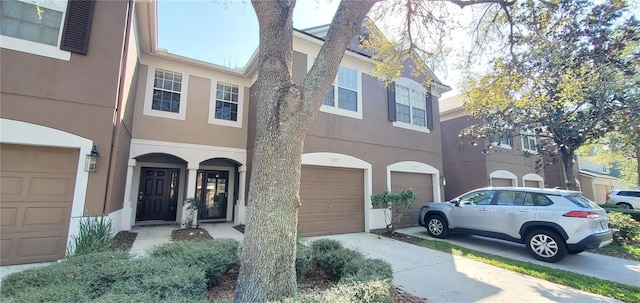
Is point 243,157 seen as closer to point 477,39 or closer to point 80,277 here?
point 80,277

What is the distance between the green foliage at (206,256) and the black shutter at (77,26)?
181 inches

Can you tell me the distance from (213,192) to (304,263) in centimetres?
806

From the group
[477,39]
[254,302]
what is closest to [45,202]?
[254,302]

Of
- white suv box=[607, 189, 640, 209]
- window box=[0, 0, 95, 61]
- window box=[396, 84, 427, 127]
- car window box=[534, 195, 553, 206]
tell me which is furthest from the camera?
white suv box=[607, 189, 640, 209]

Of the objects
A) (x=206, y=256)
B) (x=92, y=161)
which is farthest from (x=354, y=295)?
(x=92, y=161)

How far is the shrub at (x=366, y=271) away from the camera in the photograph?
348 centimetres

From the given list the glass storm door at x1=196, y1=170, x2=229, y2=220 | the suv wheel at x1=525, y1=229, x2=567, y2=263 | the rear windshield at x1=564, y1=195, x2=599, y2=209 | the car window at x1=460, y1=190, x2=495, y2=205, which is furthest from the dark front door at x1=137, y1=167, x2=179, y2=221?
the rear windshield at x1=564, y1=195, x2=599, y2=209

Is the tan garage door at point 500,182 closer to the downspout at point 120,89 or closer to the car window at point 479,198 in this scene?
the car window at point 479,198

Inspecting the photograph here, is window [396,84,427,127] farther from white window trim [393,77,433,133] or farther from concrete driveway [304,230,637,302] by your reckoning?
concrete driveway [304,230,637,302]

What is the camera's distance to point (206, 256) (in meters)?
4.20

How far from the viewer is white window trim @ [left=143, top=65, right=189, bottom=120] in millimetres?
8992

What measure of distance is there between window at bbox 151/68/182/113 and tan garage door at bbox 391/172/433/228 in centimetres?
831

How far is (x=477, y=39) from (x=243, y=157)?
8.51 metres

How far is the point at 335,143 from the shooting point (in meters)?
9.31
